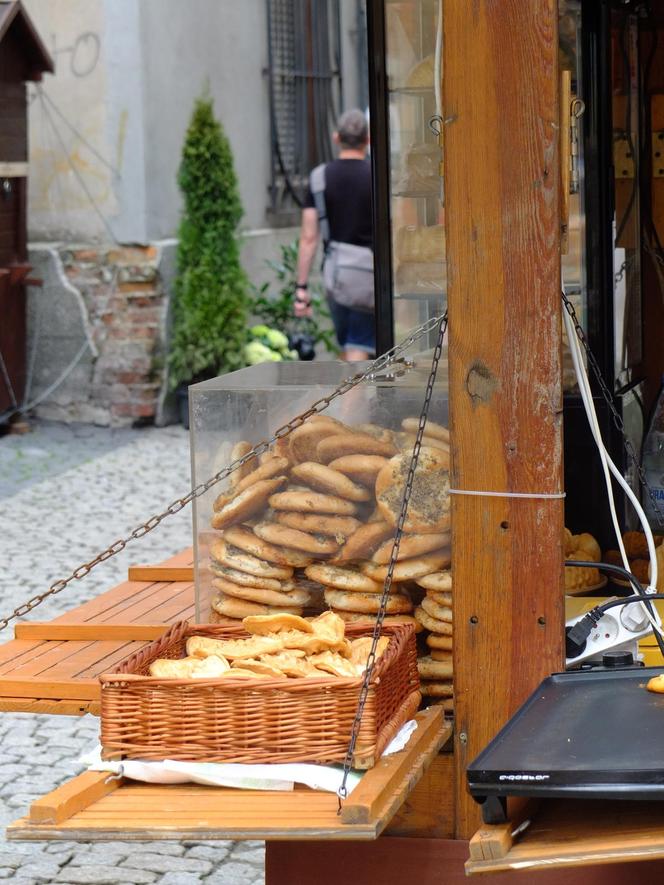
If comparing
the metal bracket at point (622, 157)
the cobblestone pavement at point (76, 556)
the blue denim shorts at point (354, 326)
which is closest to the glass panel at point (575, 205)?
the metal bracket at point (622, 157)

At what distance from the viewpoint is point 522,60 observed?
250cm

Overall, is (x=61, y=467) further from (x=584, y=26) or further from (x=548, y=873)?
(x=548, y=873)

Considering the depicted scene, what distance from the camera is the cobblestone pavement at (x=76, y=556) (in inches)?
146

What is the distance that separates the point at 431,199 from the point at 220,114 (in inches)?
306

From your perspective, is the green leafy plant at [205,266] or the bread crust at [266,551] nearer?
the bread crust at [266,551]

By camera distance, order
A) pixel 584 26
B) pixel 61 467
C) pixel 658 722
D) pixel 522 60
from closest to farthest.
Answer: pixel 658 722 < pixel 522 60 < pixel 584 26 < pixel 61 467

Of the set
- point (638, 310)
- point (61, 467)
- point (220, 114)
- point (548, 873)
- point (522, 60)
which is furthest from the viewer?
point (220, 114)

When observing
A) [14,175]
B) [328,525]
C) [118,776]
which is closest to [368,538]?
[328,525]

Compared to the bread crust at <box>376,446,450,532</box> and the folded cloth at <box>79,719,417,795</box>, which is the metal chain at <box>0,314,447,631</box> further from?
the folded cloth at <box>79,719,417,795</box>

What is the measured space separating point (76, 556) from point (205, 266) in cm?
358

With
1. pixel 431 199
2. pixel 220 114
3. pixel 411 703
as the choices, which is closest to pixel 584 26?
pixel 431 199

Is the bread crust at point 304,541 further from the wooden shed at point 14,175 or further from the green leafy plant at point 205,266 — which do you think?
the green leafy plant at point 205,266

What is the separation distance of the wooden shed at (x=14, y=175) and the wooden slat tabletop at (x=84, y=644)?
18.4 ft

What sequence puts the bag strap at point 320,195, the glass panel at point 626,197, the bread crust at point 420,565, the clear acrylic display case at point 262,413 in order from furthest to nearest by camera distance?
the bag strap at point 320,195
the glass panel at point 626,197
the clear acrylic display case at point 262,413
the bread crust at point 420,565
